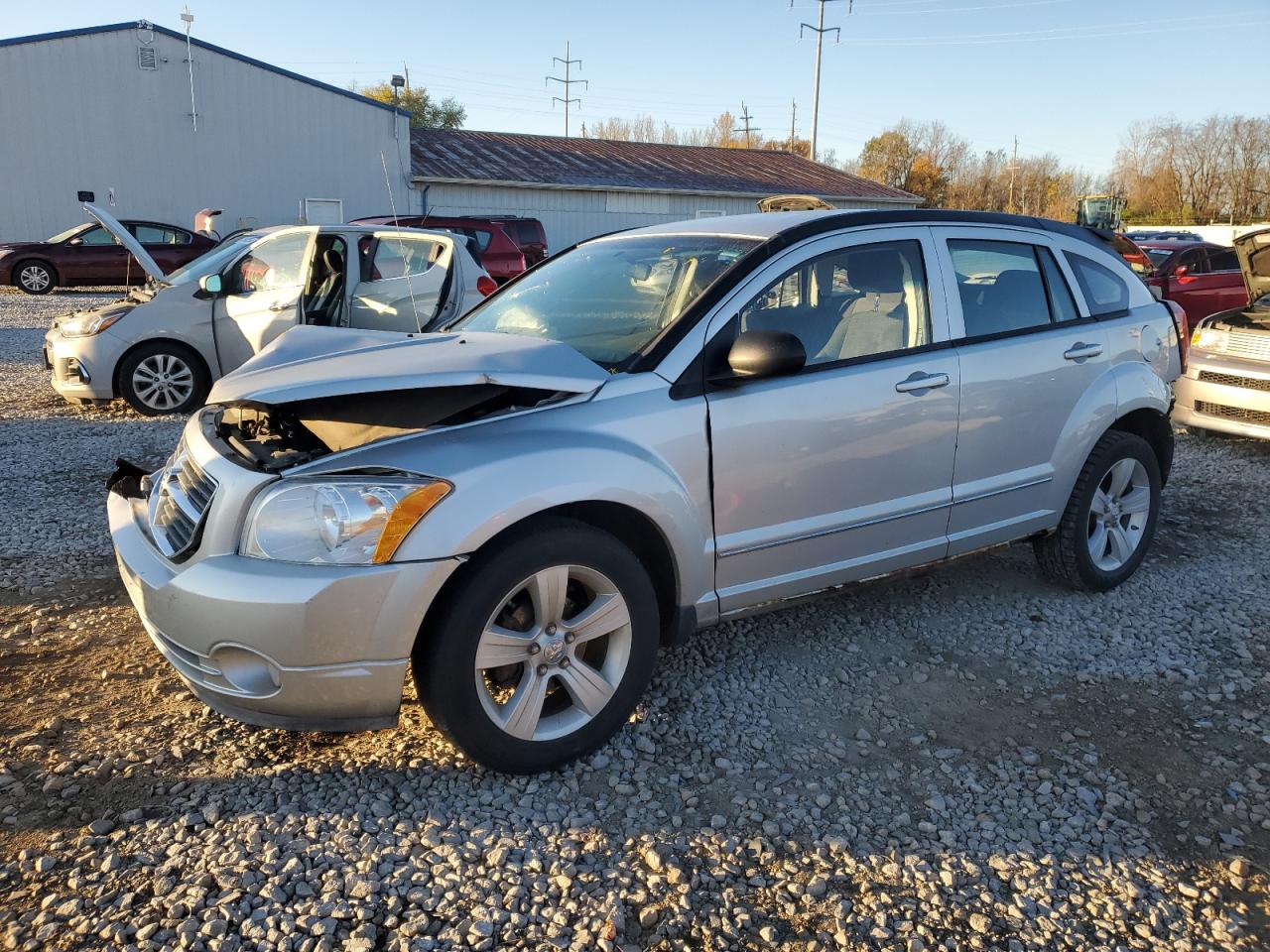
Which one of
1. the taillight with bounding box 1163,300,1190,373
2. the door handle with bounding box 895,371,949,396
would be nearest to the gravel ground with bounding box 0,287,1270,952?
the door handle with bounding box 895,371,949,396

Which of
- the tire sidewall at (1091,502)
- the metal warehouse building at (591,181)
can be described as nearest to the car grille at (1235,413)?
the tire sidewall at (1091,502)

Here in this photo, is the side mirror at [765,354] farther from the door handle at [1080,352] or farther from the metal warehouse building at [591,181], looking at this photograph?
the metal warehouse building at [591,181]

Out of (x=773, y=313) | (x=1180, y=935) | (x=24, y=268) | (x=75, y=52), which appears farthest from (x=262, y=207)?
(x=1180, y=935)

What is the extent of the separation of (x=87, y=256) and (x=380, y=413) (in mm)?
20405

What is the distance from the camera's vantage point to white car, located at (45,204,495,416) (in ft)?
26.2

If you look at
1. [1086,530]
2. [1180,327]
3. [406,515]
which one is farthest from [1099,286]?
[406,515]

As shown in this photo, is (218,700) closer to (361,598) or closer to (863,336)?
(361,598)

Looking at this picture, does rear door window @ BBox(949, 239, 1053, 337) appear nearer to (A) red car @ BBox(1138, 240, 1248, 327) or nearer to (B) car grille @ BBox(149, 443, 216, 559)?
(B) car grille @ BBox(149, 443, 216, 559)

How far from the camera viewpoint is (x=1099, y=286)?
4578 mm

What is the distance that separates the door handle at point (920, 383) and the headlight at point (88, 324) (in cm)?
701

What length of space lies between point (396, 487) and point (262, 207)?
87.5 ft

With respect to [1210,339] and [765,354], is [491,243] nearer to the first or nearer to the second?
[1210,339]

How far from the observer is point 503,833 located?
2732 mm

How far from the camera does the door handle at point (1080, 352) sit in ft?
14.0
